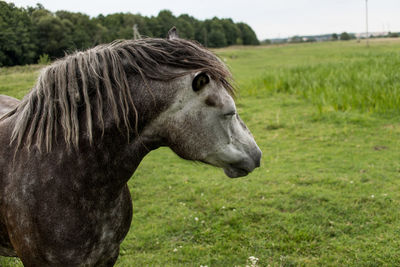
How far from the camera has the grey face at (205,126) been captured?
161 centimetres

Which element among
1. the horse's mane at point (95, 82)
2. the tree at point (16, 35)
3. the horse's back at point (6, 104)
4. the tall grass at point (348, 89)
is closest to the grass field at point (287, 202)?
the tall grass at point (348, 89)

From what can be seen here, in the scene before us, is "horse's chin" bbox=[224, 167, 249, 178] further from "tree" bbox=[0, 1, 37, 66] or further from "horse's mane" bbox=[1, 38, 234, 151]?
"tree" bbox=[0, 1, 37, 66]

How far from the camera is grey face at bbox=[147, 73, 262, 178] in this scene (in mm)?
1608

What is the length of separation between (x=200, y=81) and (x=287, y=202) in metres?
3.36

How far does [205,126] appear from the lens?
1650 mm

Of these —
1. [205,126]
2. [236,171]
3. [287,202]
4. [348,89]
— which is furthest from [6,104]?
[348,89]

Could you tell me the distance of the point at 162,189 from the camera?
16.8 ft

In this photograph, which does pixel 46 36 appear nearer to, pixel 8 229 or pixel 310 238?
pixel 8 229

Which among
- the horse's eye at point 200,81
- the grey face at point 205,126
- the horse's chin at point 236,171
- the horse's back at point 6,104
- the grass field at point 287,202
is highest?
the horse's eye at point 200,81

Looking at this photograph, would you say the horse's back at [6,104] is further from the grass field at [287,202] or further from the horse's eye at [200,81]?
the horse's eye at [200,81]

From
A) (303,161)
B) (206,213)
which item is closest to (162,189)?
(206,213)

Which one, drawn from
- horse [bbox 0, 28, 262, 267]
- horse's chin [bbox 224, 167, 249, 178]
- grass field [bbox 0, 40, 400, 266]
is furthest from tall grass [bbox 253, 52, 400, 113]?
horse [bbox 0, 28, 262, 267]

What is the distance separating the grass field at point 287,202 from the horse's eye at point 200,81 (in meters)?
0.29

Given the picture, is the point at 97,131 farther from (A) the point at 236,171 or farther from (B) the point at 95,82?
(A) the point at 236,171
